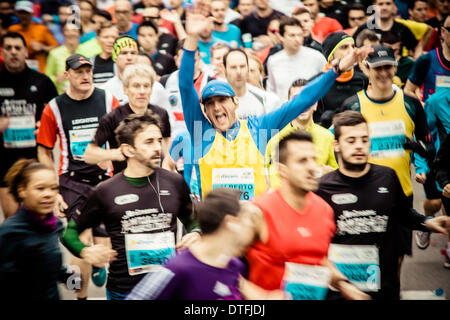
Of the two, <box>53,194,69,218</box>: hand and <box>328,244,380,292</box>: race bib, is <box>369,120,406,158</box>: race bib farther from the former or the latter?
<box>53,194,69,218</box>: hand

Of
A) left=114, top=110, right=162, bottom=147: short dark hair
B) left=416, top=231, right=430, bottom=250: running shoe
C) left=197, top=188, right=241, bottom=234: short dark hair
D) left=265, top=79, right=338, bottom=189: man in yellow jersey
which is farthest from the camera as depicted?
left=416, top=231, right=430, bottom=250: running shoe

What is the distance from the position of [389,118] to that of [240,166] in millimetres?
1511

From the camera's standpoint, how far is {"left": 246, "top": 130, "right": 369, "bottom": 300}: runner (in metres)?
3.46

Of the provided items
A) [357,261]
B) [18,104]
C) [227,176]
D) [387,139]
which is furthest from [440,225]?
[18,104]

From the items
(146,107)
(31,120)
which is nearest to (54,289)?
(146,107)

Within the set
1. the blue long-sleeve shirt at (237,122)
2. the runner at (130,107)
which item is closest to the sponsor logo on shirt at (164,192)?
the blue long-sleeve shirt at (237,122)

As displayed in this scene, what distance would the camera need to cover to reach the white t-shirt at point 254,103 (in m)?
6.04

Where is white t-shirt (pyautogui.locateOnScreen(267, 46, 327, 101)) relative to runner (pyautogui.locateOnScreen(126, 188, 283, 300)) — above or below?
above

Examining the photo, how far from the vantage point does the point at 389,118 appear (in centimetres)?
523

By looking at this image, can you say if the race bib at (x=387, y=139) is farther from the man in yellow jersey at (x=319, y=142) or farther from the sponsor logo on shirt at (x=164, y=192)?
the sponsor logo on shirt at (x=164, y=192)

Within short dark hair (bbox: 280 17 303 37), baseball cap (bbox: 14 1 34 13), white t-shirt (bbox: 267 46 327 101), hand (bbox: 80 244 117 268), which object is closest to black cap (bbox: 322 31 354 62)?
white t-shirt (bbox: 267 46 327 101)

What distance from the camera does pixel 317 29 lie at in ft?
32.5

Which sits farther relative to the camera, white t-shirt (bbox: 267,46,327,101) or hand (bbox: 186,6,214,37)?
white t-shirt (bbox: 267,46,327,101)
